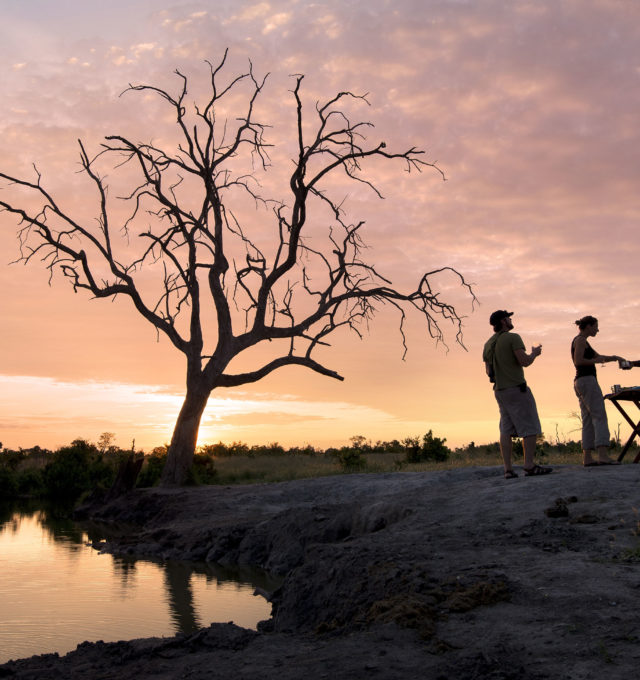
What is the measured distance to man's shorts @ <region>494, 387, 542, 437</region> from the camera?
380 inches

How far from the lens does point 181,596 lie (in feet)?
29.7

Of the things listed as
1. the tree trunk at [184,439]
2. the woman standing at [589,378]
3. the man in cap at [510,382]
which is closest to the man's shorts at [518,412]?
the man in cap at [510,382]

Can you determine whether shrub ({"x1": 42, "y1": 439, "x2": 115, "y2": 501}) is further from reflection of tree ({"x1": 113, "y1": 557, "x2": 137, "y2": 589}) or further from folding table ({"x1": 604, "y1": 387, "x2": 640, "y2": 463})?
folding table ({"x1": 604, "y1": 387, "x2": 640, "y2": 463})

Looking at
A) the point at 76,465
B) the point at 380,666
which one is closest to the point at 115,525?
the point at 76,465

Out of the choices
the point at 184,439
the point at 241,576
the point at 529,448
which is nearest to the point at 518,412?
the point at 529,448

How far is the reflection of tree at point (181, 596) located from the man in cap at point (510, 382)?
463 cm

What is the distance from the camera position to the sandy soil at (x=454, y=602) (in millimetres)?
4324

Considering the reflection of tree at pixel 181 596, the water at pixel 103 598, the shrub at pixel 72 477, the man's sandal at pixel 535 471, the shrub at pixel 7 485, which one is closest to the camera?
the water at pixel 103 598

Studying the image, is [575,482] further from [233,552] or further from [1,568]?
[1,568]

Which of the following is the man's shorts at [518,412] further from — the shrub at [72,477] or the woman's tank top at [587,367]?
the shrub at [72,477]

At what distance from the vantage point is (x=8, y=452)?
34.1 m

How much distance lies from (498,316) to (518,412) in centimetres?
138

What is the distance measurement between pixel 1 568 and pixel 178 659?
752 centimetres

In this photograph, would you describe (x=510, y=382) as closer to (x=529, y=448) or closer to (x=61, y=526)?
(x=529, y=448)
